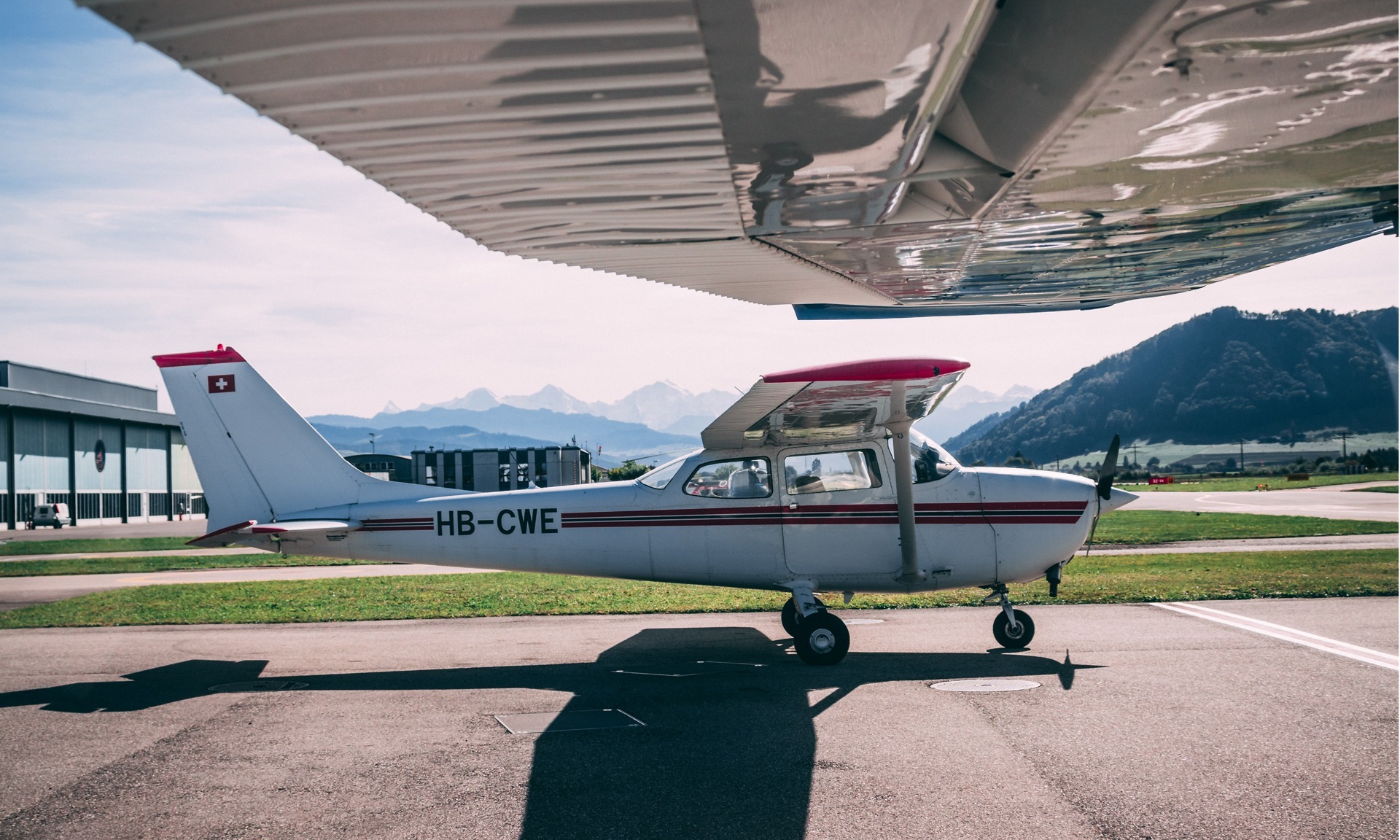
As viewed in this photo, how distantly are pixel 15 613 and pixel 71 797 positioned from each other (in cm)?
954

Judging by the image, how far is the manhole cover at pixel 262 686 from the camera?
25.5 feet

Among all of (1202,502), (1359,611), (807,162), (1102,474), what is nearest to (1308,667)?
(1102,474)

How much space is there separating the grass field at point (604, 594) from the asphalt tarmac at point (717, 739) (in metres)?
1.95

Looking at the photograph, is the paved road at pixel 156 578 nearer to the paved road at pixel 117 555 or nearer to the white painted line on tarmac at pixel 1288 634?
the paved road at pixel 117 555

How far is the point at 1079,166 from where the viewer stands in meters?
3.16

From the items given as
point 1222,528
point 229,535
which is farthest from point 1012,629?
point 1222,528

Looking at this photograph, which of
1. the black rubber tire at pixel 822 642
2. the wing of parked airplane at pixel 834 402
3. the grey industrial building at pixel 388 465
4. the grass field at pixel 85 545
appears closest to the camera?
the wing of parked airplane at pixel 834 402

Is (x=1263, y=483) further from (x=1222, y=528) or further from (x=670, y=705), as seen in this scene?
(x=670, y=705)

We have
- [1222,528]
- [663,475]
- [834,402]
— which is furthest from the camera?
[1222,528]

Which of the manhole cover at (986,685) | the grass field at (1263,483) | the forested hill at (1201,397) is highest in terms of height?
the forested hill at (1201,397)

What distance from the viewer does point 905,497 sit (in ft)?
28.7

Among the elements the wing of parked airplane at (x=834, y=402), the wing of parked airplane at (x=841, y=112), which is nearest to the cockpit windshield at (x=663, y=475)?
the wing of parked airplane at (x=834, y=402)

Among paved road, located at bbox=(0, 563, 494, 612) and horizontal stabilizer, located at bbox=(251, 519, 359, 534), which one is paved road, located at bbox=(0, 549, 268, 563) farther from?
horizontal stabilizer, located at bbox=(251, 519, 359, 534)

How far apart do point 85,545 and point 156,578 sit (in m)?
14.3
